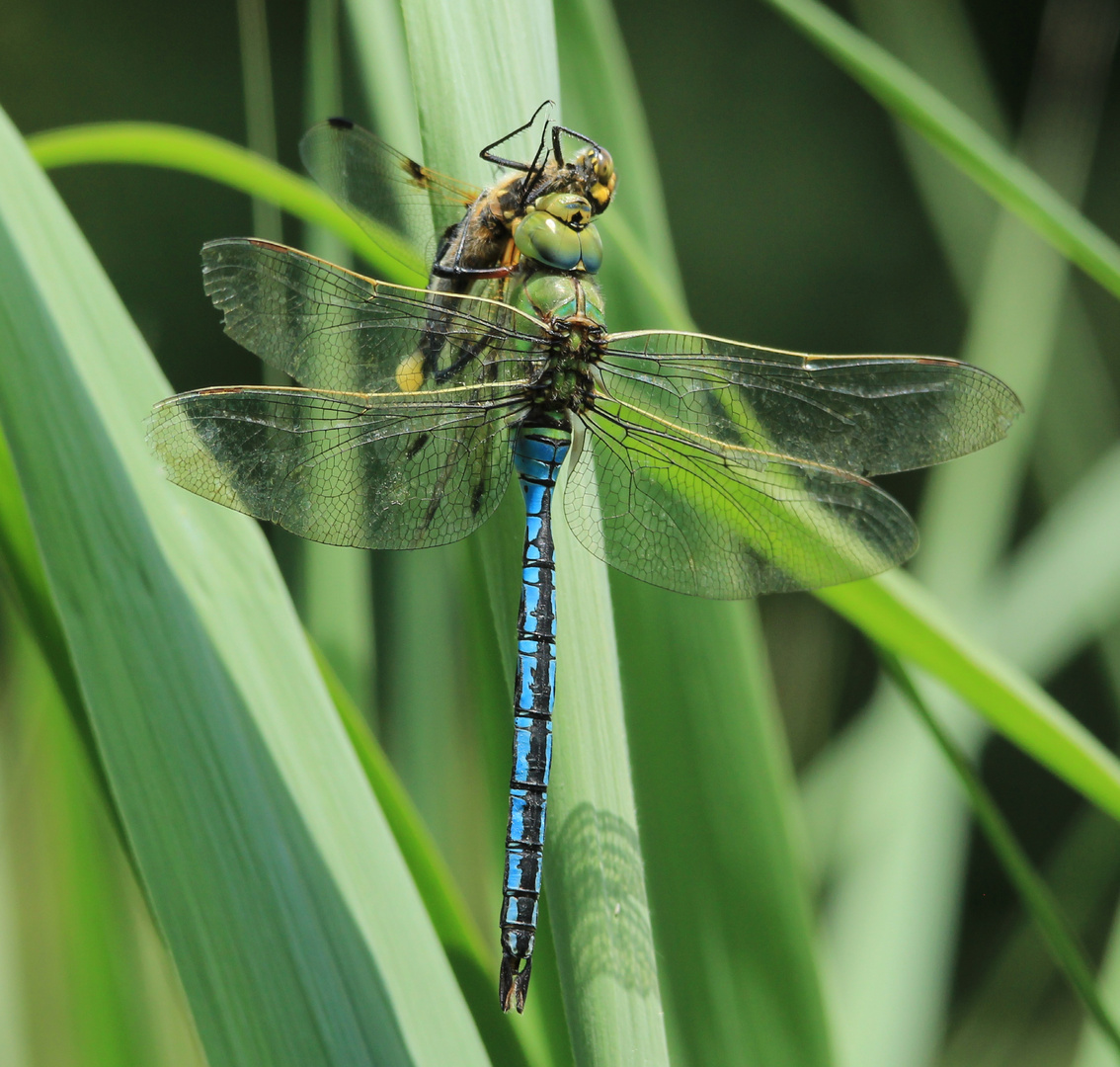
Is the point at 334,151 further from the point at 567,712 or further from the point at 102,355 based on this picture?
the point at 567,712

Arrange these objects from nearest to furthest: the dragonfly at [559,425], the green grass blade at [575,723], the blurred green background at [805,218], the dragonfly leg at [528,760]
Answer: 1. the green grass blade at [575,723]
2. the dragonfly leg at [528,760]
3. the dragonfly at [559,425]
4. the blurred green background at [805,218]

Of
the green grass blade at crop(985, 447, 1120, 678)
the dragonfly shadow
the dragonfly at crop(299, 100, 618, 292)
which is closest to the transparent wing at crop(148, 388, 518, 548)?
the dragonfly at crop(299, 100, 618, 292)

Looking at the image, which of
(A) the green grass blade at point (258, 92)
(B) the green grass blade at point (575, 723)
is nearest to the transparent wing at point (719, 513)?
(B) the green grass blade at point (575, 723)

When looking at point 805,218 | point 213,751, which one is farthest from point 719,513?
point 805,218

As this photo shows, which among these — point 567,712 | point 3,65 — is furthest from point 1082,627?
point 3,65

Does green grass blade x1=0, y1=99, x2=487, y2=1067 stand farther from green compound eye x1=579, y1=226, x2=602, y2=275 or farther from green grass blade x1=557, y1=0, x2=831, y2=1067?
green compound eye x1=579, y1=226, x2=602, y2=275

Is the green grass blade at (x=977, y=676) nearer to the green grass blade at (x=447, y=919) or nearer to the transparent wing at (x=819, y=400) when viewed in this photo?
the transparent wing at (x=819, y=400)

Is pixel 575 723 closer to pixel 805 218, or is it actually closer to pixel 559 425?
pixel 559 425
